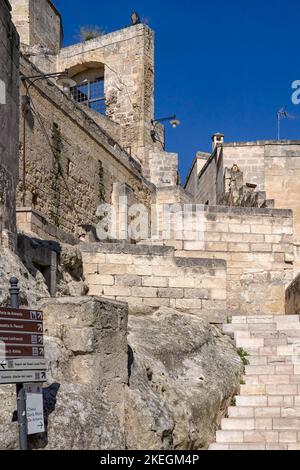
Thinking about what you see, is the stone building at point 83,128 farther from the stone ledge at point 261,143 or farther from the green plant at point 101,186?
the stone ledge at point 261,143

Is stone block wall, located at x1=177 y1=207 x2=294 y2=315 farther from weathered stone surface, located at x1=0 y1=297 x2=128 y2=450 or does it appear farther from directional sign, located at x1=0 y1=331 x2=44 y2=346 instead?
directional sign, located at x1=0 y1=331 x2=44 y2=346

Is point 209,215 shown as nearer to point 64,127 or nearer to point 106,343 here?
point 64,127

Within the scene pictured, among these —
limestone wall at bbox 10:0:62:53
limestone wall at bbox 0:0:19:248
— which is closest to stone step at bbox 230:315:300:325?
limestone wall at bbox 0:0:19:248

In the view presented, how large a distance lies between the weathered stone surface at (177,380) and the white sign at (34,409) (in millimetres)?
1634

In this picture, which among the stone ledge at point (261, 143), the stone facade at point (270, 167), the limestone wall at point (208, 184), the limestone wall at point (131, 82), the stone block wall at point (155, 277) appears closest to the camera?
the stone block wall at point (155, 277)

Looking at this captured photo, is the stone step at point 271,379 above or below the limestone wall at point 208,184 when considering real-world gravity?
below

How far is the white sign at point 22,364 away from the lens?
19.4ft

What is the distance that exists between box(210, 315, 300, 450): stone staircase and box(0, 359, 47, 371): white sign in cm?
364

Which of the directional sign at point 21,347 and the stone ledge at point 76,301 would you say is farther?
the stone ledge at point 76,301

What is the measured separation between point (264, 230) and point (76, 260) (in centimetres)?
482

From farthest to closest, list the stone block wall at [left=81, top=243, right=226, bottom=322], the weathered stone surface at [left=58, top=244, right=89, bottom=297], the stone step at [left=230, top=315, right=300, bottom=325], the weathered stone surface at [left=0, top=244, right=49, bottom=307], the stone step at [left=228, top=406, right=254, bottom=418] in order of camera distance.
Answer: the stone block wall at [left=81, top=243, right=226, bottom=322]
the stone step at [left=230, top=315, right=300, bottom=325]
the weathered stone surface at [left=58, top=244, right=89, bottom=297]
the stone step at [left=228, top=406, right=254, bottom=418]
the weathered stone surface at [left=0, top=244, right=49, bottom=307]

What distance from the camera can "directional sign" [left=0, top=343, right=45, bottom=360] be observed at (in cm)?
592

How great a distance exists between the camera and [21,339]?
20.2 feet

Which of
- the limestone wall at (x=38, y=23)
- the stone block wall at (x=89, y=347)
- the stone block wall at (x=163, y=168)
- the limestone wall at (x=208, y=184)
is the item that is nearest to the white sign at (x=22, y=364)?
the stone block wall at (x=89, y=347)
